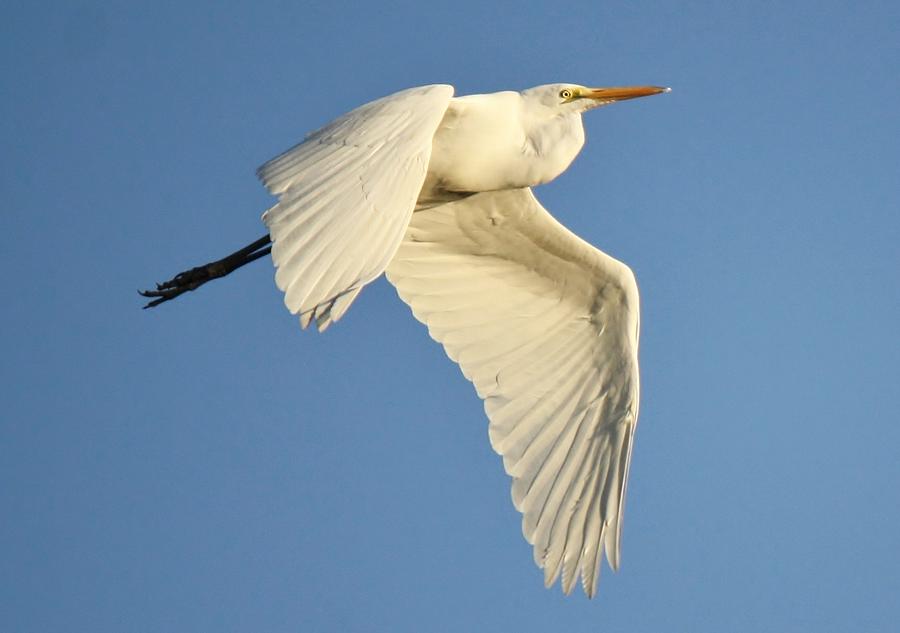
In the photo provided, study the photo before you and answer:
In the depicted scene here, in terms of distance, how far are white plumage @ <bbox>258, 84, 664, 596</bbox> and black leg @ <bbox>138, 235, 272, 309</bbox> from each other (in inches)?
41.1

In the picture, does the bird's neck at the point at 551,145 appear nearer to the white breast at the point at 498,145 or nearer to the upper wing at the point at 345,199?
the white breast at the point at 498,145

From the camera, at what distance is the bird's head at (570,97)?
10.9m

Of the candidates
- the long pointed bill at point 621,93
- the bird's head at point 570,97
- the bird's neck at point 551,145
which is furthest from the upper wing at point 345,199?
the long pointed bill at point 621,93

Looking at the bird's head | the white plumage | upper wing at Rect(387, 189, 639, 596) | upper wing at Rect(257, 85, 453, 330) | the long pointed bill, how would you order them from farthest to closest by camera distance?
1. the long pointed bill
2. the bird's head
3. upper wing at Rect(387, 189, 639, 596)
4. the white plumage
5. upper wing at Rect(257, 85, 453, 330)

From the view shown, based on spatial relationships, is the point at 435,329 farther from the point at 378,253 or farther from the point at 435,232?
the point at 378,253

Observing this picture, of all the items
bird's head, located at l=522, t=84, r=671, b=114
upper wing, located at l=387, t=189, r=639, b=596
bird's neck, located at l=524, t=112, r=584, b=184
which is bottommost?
upper wing, located at l=387, t=189, r=639, b=596

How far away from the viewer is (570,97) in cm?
1094

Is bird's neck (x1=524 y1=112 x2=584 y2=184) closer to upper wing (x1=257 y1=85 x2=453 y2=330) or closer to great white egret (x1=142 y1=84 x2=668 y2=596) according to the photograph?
great white egret (x1=142 y1=84 x2=668 y2=596)

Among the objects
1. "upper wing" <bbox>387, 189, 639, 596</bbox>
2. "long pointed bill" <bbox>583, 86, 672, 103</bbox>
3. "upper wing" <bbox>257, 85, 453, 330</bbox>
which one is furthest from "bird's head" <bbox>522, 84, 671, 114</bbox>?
"upper wing" <bbox>257, 85, 453, 330</bbox>

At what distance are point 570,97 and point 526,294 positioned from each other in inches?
63.6

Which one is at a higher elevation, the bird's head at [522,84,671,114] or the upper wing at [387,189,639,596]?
the bird's head at [522,84,671,114]

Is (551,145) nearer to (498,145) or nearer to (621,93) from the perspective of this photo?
(498,145)

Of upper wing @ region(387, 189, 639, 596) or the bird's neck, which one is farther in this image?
upper wing @ region(387, 189, 639, 596)

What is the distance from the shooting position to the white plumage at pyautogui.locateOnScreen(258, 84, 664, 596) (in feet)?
34.5
